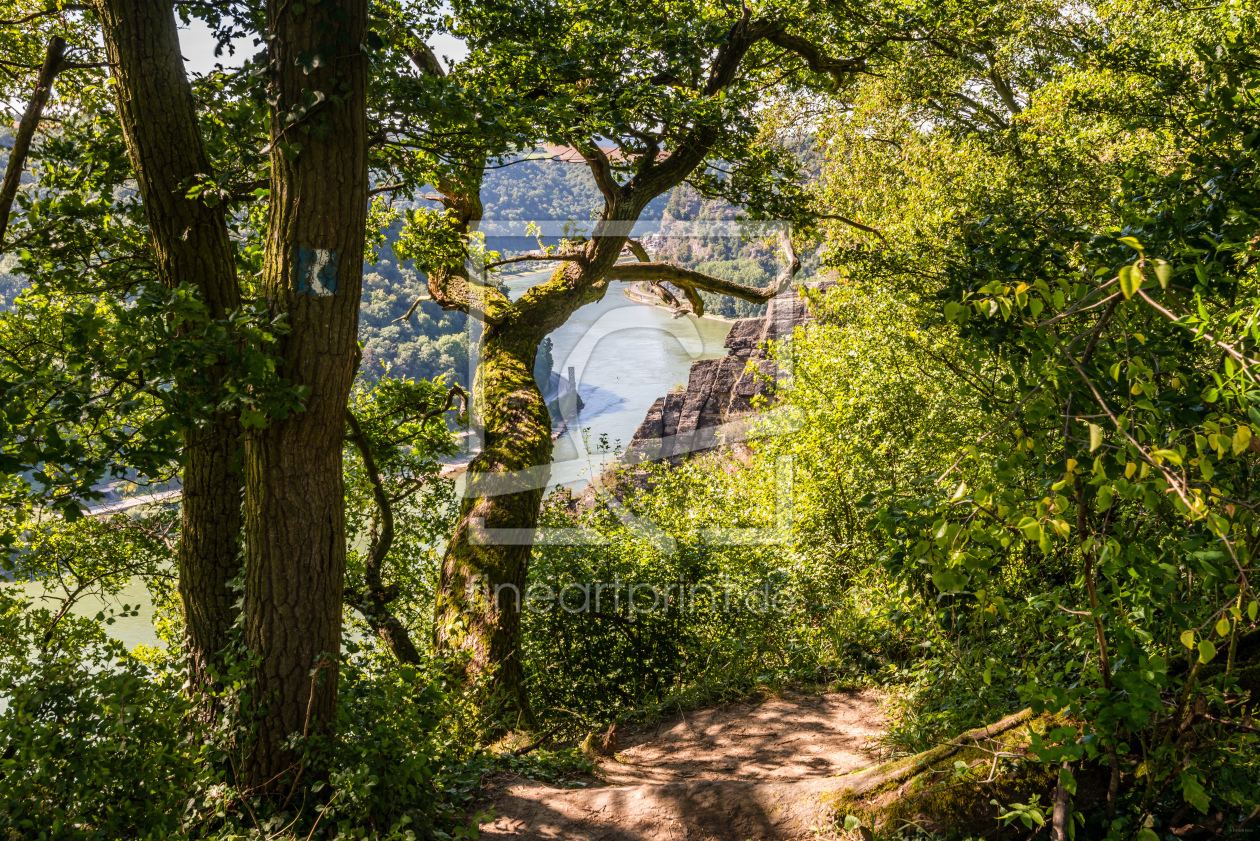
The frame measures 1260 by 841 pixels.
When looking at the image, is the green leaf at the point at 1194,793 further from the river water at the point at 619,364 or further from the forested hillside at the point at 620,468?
the river water at the point at 619,364

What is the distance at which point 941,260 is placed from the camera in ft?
20.0

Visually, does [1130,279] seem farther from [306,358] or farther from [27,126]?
[27,126]

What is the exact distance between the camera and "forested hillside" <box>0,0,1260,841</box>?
2.04 m

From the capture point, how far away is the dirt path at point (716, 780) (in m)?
3.13

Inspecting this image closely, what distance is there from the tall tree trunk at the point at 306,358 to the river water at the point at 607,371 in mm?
5422

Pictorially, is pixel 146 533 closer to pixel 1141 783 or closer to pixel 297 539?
pixel 297 539

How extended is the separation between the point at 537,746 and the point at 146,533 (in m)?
4.80

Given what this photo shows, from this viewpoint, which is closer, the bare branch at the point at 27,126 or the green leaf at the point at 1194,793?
the green leaf at the point at 1194,793

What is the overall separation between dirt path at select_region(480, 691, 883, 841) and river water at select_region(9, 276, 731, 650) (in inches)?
179

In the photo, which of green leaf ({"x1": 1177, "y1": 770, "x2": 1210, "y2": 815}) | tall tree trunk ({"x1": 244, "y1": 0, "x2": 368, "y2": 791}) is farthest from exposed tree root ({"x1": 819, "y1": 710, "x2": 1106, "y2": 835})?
tall tree trunk ({"x1": 244, "y1": 0, "x2": 368, "y2": 791})

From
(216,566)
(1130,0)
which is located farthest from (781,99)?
(216,566)

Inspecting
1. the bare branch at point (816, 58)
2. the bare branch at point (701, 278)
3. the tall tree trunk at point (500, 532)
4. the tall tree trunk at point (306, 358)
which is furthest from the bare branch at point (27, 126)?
the bare branch at point (816, 58)

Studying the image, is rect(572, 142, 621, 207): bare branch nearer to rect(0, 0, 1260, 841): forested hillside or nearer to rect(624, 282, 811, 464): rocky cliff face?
rect(0, 0, 1260, 841): forested hillside

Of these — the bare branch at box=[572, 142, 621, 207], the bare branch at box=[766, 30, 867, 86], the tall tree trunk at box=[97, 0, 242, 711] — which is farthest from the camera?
the bare branch at box=[766, 30, 867, 86]
